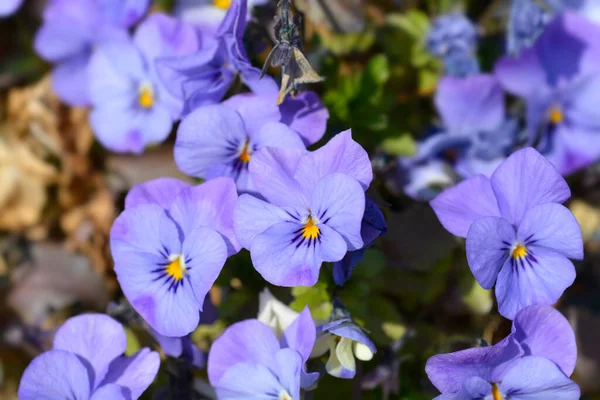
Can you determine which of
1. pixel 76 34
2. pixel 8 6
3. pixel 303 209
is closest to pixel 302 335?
pixel 303 209

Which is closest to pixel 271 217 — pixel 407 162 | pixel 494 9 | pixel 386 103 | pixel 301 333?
pixel 301 333

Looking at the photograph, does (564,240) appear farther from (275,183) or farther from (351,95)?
(351,95)

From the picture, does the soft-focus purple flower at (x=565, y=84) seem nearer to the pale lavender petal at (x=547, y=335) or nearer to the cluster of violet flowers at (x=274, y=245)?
the cluster of violet flowers at (x=274, y=245)

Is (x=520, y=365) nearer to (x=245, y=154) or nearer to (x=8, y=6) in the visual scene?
(x=245, y=154)

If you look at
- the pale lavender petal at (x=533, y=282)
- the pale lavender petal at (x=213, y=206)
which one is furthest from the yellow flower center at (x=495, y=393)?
the pale lavender petal at (x=213, y=206)

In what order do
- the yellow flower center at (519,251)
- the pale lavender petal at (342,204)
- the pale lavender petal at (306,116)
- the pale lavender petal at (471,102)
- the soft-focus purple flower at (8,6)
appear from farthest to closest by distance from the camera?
the soft-focus purple flower at (8,6), the pale lavender petal at (471,102), the pale lavender petal at (306,116), the yellow flower center at (519,251), the pale lavender petal at (342,204)

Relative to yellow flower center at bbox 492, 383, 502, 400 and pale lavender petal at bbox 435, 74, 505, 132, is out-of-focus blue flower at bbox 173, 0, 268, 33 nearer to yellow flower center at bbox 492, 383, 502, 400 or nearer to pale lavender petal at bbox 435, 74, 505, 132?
pale lavender petal at bbox 435, 74, 505, 132
